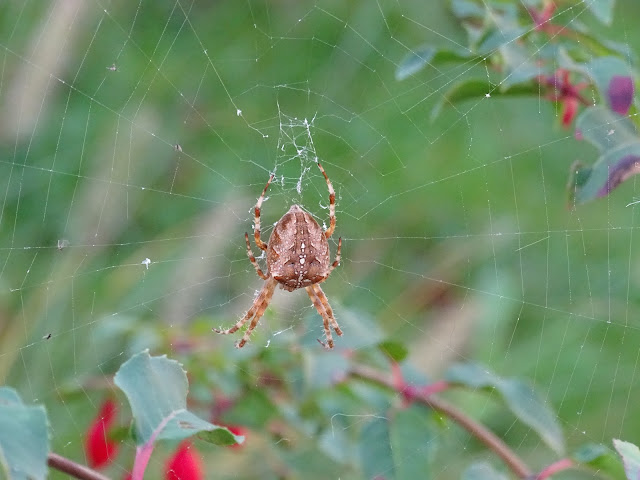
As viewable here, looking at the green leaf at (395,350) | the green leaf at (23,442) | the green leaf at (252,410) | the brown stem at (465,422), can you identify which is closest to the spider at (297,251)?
the green leaf at (252,410)

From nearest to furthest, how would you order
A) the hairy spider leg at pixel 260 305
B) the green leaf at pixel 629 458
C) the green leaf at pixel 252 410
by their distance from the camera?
1. the green leaf at pixel 629 458
2. the green leaf at pixel 252 410
3. the hairy spider leg at pixel 260 305

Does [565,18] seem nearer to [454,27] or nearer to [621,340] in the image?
[454,27]

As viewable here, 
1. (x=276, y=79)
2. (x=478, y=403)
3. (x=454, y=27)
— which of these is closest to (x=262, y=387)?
(x=478, y=403)

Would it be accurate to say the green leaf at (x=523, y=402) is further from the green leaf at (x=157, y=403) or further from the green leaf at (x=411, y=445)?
the green leaf at (x=157, y=403)

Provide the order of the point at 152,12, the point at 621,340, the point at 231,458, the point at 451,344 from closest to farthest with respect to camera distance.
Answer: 1. the point at 231,458
2. the point at 451,344
3. the point at 621,340
4. the point at 152,12

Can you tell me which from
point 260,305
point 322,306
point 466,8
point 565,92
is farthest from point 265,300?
point 565,92

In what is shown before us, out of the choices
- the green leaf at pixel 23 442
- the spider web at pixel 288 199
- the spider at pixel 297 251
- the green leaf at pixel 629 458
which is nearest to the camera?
the green leaf at pixel 23 442

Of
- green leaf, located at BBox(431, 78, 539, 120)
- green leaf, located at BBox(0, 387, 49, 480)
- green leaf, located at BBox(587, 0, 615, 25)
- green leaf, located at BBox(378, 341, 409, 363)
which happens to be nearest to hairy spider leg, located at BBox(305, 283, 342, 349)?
green leaf, located at BBox(378, 341, 409, 363)
